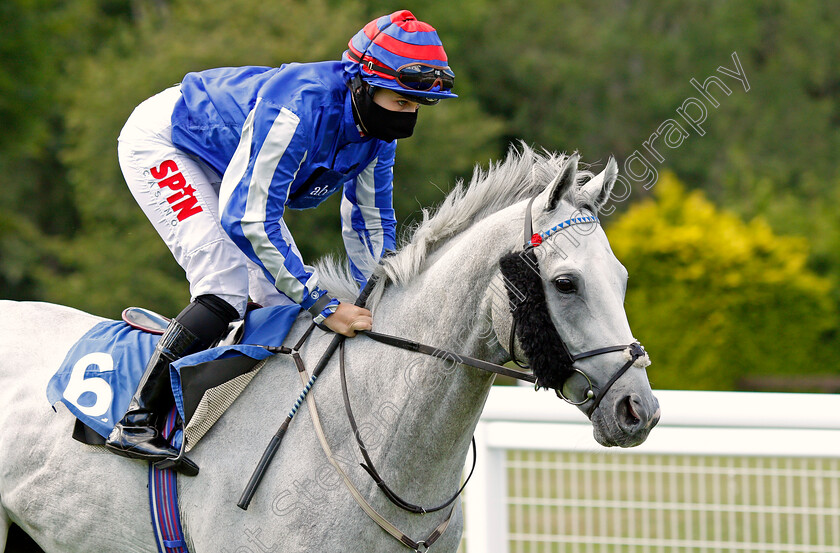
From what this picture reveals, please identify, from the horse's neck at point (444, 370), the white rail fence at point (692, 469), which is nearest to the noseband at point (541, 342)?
the horse's neck at point (444, 370)

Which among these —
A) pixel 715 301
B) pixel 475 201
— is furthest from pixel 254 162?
pixel 715 301

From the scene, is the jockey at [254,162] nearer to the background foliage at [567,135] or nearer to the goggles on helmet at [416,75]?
the goggles on helmet at [416,75]

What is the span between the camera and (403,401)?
267cm

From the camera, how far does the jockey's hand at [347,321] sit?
109 inches

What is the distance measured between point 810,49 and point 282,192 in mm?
21680

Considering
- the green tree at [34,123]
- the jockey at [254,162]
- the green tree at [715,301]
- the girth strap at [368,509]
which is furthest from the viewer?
the green tree at [34,123]

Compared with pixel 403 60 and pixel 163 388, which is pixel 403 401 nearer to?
pixel 163 388

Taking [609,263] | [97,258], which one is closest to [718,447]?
[609,263]

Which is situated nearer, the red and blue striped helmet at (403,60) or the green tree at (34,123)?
the red and blue striped helmet at (403,60)

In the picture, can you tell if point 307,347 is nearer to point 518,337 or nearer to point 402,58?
point 518,337

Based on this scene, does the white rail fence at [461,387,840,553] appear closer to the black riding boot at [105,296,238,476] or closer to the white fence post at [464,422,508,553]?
the white fence post at [464,422,508,553]

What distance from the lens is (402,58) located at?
2.76 m

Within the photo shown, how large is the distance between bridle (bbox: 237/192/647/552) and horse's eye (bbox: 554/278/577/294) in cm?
7

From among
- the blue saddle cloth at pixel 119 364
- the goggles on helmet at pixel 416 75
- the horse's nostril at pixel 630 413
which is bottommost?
the blue saddle cloth at pixel 119 364
